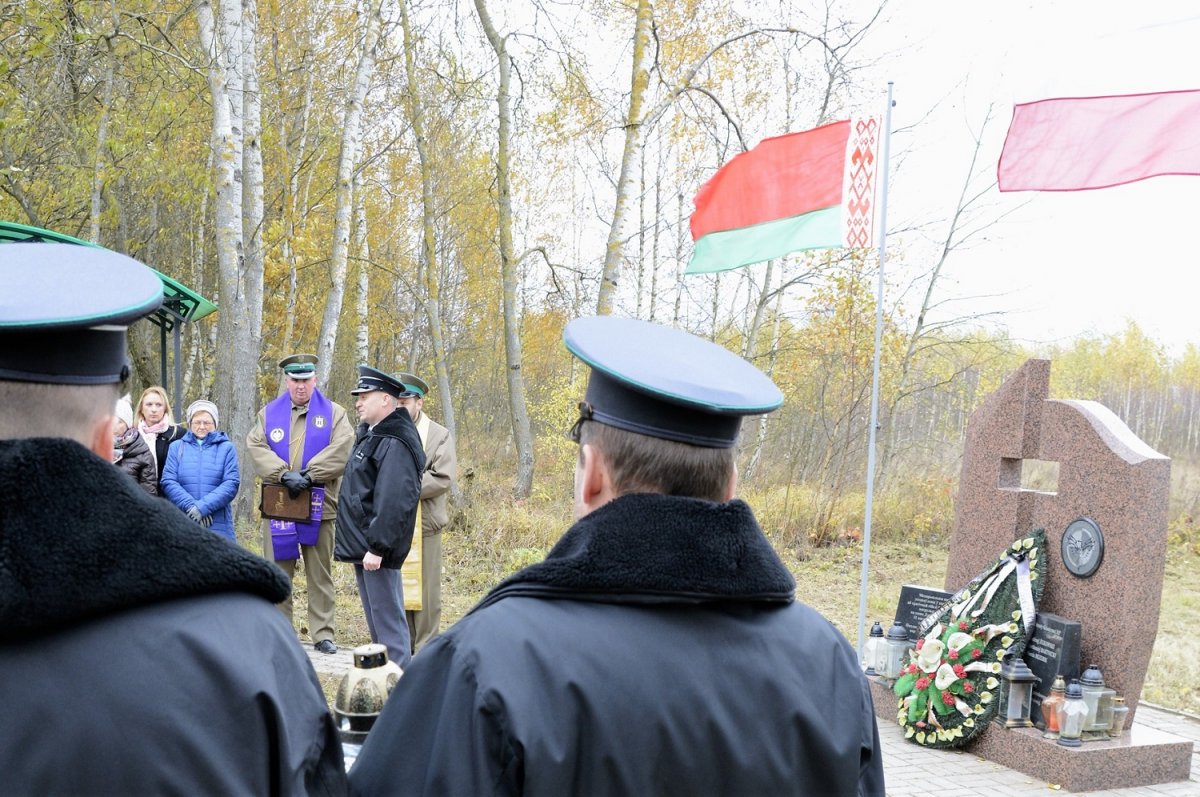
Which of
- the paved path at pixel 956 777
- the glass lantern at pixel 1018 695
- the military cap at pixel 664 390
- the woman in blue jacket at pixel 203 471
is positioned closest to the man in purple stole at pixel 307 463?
the woman in blue jacket at pixel 203 471

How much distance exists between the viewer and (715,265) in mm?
9953

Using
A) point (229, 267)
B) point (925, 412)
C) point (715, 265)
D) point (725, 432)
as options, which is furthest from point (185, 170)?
point (925, 412)

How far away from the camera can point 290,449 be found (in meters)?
7.74

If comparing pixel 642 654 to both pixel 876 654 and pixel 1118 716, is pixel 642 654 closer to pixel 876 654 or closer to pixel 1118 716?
pixel 1118 716

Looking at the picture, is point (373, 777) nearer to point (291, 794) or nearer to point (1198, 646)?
point (291, 794)

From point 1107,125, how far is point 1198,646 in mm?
5412

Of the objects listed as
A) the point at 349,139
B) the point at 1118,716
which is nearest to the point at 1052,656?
the point at 1118,716

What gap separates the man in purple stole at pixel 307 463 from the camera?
7.65 m

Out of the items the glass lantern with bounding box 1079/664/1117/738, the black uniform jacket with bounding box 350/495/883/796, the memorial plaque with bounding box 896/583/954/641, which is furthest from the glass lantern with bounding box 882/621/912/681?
the black uniform jacket with bounding box 350/495/883/796

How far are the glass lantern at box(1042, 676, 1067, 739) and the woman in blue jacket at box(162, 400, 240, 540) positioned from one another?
526 centimetres

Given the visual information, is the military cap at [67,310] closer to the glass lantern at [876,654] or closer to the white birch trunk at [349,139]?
the glass lantern at [876,654]

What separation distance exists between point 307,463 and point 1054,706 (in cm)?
511

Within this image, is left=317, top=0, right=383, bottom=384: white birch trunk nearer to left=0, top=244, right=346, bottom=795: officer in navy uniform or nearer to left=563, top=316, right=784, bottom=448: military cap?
left=563, top=316, right=784, bottom=448: military cap

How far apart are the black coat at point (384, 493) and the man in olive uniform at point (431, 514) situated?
3.01 ft
